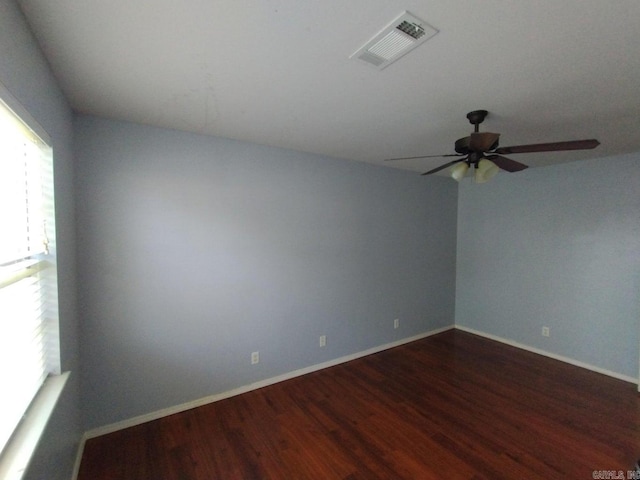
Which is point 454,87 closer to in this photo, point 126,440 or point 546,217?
point 546,217

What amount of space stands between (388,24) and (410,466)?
259 cm

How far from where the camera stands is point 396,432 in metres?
2.14

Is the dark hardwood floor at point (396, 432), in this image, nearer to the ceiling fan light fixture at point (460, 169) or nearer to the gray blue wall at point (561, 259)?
the gray blue wall at point (561, 259)

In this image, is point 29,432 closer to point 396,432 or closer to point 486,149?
point 396,432

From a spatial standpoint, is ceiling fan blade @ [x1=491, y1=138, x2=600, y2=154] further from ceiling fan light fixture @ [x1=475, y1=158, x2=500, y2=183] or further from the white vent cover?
the white vent cover

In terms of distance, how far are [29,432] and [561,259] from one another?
4922 millimetres

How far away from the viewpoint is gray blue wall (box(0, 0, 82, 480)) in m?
1.00

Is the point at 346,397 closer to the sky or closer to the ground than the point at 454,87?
closer to the ground

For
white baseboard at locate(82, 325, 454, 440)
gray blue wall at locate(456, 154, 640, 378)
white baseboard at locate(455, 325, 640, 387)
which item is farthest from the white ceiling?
white baseboard at locate(455, 325, 640, 387)

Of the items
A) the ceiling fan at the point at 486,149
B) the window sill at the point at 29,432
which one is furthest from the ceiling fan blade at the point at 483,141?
the window sill at the point at 29,432

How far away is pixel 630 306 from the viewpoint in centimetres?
292

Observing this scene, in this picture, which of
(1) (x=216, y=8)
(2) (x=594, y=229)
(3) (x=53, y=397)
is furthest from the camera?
(2) (x=594, y=229)

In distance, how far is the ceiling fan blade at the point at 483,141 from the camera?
5.49ft

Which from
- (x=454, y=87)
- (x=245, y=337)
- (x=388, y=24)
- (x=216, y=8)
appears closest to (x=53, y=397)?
(x=245, y=337)
